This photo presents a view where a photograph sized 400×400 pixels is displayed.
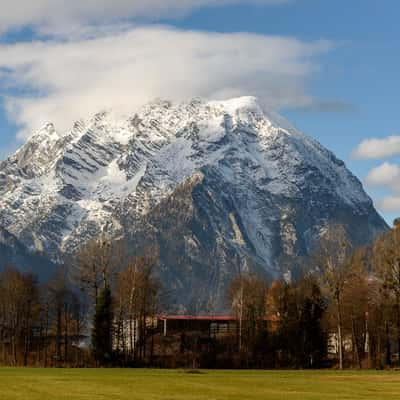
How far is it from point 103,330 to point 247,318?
37.0m

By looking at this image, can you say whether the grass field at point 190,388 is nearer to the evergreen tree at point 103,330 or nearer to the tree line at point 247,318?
the tree line at point 247,318

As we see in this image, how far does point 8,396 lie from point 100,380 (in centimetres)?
2041

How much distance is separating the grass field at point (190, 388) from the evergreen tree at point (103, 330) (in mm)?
37082

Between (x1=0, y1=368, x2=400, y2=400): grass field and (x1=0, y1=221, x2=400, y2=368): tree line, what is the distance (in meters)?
36.0

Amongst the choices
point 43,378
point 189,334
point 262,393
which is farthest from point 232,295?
point 262,393

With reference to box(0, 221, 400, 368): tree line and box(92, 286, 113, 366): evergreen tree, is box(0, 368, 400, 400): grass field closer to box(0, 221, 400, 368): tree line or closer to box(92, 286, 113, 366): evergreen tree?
box(0, 221, 400, 368): tree line

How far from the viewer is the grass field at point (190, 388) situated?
64.8m

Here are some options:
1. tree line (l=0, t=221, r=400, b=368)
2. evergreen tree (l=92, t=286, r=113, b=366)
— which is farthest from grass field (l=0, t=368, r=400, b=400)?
evergreen tree (l=92, t=286, r=113, b=366)

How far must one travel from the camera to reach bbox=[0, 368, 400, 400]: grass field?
6481 cm

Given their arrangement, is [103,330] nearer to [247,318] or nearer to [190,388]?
[247,318]

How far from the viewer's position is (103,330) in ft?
418

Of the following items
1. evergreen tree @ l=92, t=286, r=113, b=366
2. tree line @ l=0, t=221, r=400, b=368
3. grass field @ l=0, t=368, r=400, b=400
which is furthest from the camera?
tree line @ l=0, t=221, r=400, b=368

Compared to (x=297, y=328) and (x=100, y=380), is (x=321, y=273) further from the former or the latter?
(x=100, y=380)

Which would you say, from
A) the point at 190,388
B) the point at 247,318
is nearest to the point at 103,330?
the point at 247,318
